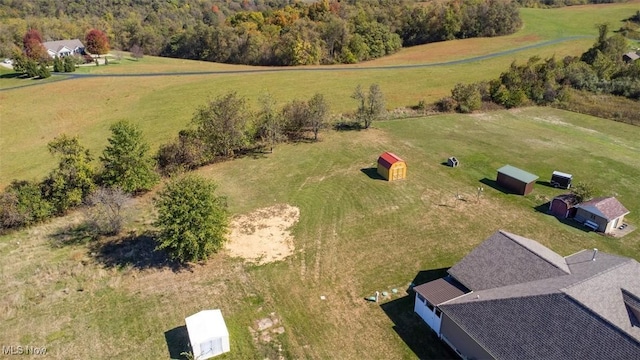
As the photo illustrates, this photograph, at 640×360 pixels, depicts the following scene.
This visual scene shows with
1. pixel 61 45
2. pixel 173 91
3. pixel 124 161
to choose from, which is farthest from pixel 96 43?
pixel 124 161

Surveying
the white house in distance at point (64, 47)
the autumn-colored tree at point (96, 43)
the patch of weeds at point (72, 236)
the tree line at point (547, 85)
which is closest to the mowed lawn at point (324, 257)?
the patch of weeds at point (72, 236)

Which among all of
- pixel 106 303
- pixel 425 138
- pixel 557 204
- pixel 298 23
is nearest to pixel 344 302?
pixel 106 303

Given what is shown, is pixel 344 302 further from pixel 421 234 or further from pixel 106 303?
pixel 106 303

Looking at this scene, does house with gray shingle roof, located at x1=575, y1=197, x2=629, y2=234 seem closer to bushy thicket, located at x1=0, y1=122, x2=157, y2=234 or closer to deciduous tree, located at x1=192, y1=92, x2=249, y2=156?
deciduous tree, located at x1=192, y1=92, x2=249, y2=156

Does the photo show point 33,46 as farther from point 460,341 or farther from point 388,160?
point 460,341

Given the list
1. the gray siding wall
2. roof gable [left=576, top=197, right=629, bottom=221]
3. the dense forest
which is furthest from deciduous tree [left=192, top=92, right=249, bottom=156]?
the dense forest
